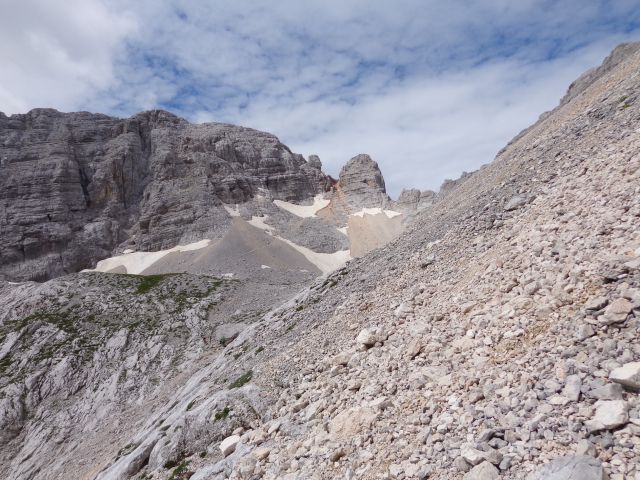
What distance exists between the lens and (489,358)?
9.55 meters

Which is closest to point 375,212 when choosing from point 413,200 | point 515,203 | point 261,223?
point 413,200

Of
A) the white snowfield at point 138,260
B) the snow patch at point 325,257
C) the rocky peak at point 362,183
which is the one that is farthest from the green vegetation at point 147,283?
the rocky peak at point 362,183

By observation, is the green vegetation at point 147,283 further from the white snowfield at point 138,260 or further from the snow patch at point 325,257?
the white snowfield at point 138,260

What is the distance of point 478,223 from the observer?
723 inches

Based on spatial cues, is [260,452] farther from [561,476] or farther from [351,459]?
[561,476]

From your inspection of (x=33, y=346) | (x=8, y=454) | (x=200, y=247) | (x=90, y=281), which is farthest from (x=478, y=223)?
(x=200, y=247)

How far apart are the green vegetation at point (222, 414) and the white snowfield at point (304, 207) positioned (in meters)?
140

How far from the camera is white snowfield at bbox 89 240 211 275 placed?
128 m

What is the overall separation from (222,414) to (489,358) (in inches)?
433

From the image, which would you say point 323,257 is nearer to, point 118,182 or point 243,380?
point 118,182

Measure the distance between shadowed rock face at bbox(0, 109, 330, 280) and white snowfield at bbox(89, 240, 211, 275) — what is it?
10.7 feet

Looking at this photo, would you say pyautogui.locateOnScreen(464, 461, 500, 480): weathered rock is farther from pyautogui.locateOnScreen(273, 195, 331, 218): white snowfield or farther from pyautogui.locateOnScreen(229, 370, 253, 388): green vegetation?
pyautogui.locateOnScreen(273, 195, 331, 218): white snowfield

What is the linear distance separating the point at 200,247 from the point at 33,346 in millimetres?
77759

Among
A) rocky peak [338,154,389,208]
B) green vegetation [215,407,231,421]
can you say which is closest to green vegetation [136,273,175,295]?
green vegetation [215,407,231,421]
